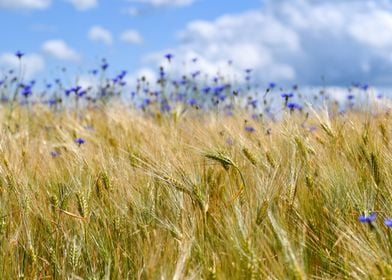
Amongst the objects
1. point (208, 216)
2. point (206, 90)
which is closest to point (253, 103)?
point (206, 90)

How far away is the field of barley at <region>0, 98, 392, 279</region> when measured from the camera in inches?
66.2

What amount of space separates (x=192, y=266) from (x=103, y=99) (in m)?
5.37

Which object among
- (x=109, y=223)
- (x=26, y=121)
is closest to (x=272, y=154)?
(x=109, y=223)

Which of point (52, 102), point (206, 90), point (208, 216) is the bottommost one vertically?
point (208, 216)

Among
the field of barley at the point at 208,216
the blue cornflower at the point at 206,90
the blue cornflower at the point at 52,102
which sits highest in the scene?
the blue cornflower at the point at 206,90

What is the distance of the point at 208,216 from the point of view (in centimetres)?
207

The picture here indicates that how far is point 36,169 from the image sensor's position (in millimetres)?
2627

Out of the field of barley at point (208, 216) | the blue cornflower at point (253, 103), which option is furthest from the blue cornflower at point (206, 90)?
the field of barley at point (208, 216)

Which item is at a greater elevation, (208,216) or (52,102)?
(52,102)

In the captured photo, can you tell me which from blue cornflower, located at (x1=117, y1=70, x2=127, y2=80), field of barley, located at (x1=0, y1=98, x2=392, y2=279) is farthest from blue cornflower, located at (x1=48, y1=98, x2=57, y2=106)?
field of barley, located at (x1=0, y1=98, x2=392, y2=279)

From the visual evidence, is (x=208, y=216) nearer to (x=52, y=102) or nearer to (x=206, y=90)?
(x=206, y=90)

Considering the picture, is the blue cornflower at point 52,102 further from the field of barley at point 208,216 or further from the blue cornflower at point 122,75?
the field of barley at point 208,216

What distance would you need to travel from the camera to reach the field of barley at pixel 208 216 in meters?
1.68

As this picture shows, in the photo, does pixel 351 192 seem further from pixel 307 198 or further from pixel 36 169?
pixel 36 169
